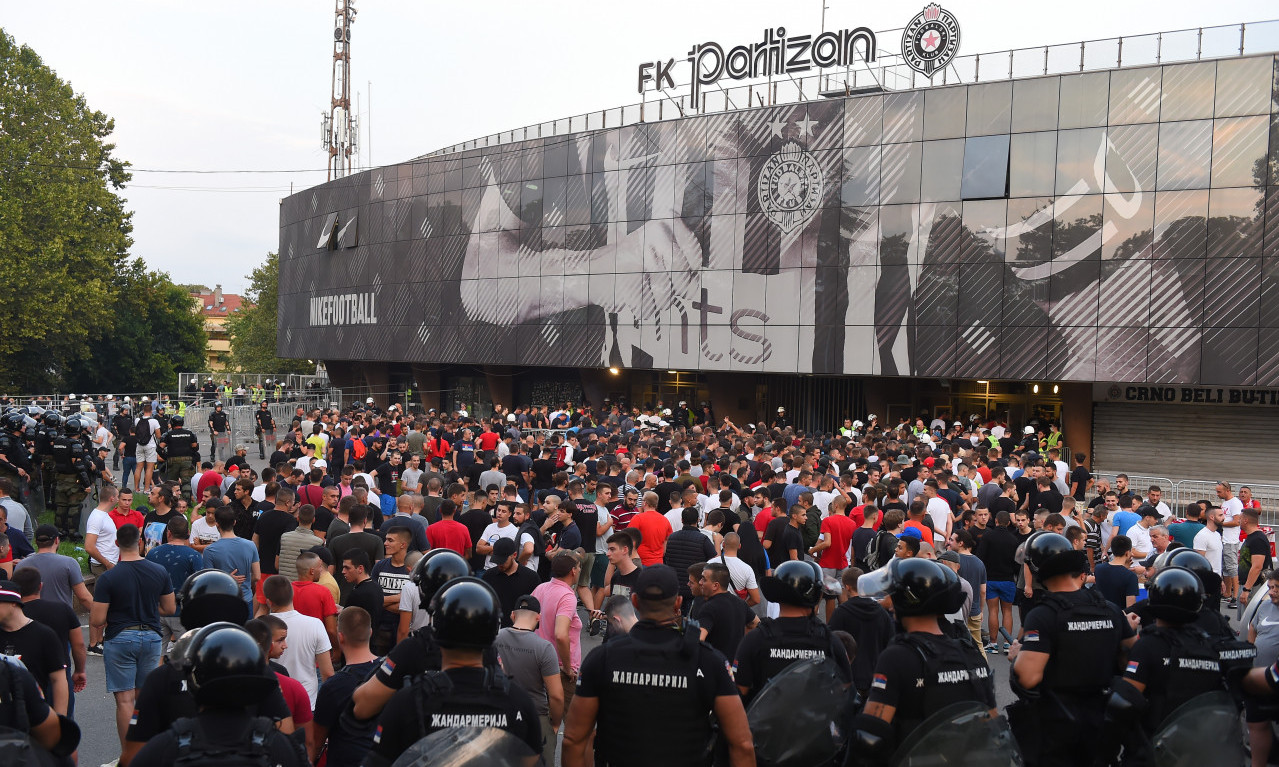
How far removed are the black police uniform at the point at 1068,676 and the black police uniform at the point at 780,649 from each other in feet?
3.22

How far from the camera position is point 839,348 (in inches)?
1152

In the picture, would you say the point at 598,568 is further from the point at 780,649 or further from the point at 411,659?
the point at 411,659

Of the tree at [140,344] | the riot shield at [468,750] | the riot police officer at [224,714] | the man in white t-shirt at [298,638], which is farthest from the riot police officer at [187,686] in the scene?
the tree at [140,344]

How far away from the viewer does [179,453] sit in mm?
16875

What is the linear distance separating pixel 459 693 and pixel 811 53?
29001 mm

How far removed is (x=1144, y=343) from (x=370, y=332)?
1218 inches

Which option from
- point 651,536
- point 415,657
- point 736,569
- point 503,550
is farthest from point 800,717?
point 651,536

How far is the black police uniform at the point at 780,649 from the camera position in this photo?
5.00m

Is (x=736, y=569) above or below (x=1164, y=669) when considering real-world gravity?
below

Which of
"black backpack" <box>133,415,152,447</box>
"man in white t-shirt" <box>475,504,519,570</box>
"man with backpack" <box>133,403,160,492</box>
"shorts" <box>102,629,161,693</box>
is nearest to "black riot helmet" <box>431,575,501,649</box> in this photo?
"shorts" <box>102,629,161,693</box>

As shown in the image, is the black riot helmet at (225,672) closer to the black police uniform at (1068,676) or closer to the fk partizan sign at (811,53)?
the black police uniform at (1068,676)

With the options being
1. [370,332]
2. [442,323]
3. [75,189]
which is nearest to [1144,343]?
[442,323]

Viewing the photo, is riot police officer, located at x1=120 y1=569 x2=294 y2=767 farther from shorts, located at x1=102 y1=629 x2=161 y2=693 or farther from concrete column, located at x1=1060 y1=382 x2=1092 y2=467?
concrete column, located at x1=1060 y1=382 x2=1092 y2=467

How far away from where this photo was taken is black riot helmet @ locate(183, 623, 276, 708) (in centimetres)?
Result: 331
